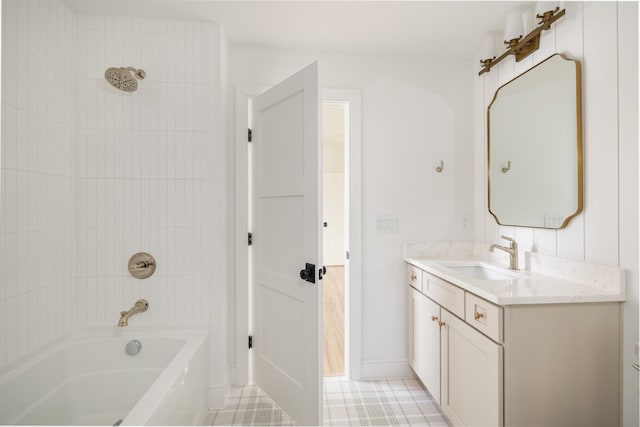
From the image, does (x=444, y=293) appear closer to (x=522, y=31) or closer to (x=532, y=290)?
(x=532, y=290)

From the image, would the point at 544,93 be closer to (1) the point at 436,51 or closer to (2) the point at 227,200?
(1) the point at 436,51

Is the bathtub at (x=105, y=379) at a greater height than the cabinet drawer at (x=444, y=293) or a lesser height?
lesser

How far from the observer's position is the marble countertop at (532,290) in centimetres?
125

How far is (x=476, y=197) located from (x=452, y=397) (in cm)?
139

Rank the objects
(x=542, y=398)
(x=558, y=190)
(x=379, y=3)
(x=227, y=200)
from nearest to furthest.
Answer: (x=542, y=398) < (x=558, y=190) < (x=379, y=3) < (x=227, y=200)

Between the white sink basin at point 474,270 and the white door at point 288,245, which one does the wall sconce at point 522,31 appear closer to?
the white door at point 288,245

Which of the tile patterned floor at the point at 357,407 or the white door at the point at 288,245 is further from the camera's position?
the tile patterned floor at the point at 357,407

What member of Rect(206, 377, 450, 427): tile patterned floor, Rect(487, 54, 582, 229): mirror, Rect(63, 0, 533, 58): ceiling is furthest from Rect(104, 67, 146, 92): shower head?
Rect(487, 54, 582, 229): mirror

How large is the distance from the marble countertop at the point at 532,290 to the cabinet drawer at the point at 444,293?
0.14 feet

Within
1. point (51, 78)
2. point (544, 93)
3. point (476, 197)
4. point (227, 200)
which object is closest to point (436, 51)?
point (544, 93)

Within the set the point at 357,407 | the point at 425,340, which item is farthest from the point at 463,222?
the point at 357,407

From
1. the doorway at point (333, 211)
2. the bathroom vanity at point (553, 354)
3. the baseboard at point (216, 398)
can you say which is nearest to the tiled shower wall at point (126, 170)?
the baseboard at point (216, 398)

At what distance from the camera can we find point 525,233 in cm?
183

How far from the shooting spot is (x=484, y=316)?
137cm
